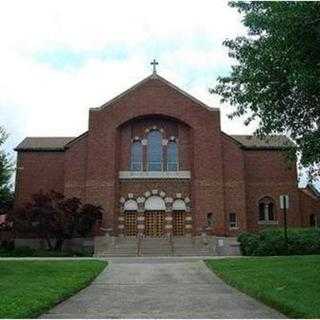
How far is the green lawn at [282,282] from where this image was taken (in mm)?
12453

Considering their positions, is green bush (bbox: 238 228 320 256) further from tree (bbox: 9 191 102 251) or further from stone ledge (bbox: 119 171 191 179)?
tree (bbox: 9 191 102 251)

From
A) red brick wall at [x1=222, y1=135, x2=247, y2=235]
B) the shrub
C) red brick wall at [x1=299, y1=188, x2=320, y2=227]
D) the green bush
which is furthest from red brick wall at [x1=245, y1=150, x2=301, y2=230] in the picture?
the shrub

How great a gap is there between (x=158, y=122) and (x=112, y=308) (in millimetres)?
34561

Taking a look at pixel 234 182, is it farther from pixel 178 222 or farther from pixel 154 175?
pixel 154 175

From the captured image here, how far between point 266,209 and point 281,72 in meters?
31.9

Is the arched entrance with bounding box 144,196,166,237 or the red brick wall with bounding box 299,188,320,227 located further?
the red brick wall with bounding box 299,188,320,227

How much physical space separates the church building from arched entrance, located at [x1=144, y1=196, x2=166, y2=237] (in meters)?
0.08

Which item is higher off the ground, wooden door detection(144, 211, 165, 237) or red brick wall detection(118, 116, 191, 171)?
red brick wall detection(118, 116, 191, 171)

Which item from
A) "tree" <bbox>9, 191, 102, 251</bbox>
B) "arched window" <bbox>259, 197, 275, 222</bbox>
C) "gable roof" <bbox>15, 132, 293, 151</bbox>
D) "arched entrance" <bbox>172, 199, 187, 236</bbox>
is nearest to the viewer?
"tree" <bbox>9, 191, 102, 251</bbox>

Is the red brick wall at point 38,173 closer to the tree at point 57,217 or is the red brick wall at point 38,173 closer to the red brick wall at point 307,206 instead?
the tree at point 57,217

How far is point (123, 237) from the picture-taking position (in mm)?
43969

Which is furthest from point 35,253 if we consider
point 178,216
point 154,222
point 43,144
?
point 43,144

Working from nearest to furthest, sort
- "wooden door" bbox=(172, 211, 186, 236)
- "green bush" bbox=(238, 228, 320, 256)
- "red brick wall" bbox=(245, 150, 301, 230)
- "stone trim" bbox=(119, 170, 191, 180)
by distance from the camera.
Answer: "green bush" bbox=(238, 228, 320, 256) → "wooden door" bbox=(172, 211, 186, 236) → "stone trim" bbox=(119, 170, 191, 180) → "red brick wall" bbox=(245, 150, 301, 230)

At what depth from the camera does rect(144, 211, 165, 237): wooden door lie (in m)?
45.3
